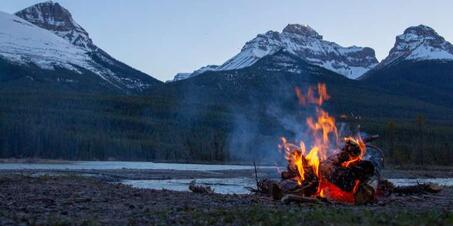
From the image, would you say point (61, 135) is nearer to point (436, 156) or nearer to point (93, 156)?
point (93, 156)

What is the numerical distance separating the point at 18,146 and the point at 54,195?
137016 mm

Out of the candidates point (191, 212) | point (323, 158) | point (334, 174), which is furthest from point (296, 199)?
point (191, 212)

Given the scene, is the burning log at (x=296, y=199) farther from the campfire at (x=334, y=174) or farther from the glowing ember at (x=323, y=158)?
the glowing ember at (x=323, y=158)

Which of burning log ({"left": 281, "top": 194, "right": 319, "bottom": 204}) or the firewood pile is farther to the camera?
the firewood pile

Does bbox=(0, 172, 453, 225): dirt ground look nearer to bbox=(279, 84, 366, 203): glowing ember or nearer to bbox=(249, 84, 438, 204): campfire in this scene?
bbox=(249, 84, 438, 204): campfire

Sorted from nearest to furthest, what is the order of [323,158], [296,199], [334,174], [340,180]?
1. [296,199]
2. [340,180]
3. [334,174]
4. [323,158]

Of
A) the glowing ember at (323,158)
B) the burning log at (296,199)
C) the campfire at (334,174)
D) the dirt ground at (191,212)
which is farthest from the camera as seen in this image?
the glowing ember at (323,158)

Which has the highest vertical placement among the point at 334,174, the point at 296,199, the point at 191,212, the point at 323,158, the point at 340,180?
the point at 323,158

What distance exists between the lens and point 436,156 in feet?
472

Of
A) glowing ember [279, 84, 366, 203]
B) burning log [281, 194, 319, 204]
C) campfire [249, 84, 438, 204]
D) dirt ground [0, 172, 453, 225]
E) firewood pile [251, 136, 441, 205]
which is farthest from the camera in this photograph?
glowing ember [279, 84, 366, 203]

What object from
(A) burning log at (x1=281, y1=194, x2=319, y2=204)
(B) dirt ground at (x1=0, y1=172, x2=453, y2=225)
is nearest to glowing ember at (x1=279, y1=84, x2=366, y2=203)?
(B) dirt ground at (x1=0, y1=172, x2=453, y2=225)

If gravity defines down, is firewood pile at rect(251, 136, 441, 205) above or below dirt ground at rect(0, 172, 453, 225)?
above

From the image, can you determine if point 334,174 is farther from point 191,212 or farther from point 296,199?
point 191,212

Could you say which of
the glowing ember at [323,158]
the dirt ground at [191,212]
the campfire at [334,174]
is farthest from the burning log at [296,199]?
the glowing ember at [323,158]
